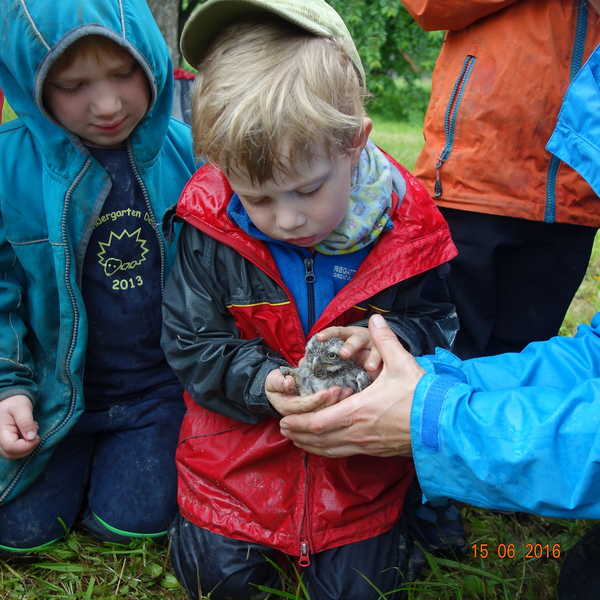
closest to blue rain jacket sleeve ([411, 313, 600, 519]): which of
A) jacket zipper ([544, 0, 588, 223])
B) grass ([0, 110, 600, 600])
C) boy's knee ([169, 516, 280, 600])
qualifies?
grass ([0, 110, 600, 600])

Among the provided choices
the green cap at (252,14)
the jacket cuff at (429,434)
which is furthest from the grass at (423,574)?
the green cap at (252,14)

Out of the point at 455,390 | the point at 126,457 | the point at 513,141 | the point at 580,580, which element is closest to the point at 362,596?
the point at 580,580

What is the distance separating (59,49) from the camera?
2.32 meters

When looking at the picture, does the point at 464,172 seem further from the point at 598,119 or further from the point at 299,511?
the point at 299,511

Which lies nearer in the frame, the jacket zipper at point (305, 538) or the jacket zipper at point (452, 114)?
the jacket zipper at point (305, 538)

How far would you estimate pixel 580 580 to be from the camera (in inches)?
86.4

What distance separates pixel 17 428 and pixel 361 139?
5.45 ft

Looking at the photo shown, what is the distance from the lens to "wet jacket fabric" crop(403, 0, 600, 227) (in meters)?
2.71

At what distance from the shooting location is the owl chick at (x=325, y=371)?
214 centimetres

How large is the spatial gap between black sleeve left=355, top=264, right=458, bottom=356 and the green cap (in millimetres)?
758

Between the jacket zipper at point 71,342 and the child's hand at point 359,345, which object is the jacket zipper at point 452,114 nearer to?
the child's hand at point 359,345

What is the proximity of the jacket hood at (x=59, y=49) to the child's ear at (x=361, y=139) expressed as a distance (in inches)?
33.5
